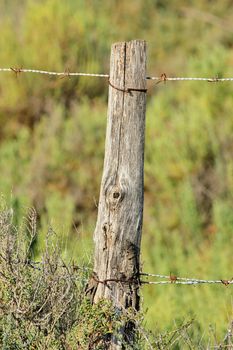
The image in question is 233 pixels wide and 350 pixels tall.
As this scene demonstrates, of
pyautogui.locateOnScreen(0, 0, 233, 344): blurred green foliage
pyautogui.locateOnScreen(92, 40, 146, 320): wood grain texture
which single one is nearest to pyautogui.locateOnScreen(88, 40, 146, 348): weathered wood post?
pyautogui.locateOnScreen(92, 40, 146, 320): wood grain texture

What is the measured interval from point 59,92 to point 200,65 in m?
2.16

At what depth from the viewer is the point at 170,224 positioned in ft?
33.6

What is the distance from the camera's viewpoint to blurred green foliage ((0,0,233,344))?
29.6 ft

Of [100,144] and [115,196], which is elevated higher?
[100,144]

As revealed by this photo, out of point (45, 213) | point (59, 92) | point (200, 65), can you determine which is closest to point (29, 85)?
point (59, 92)

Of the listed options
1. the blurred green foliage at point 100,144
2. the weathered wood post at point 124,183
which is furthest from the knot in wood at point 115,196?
the blurred green foliage at point 100,144

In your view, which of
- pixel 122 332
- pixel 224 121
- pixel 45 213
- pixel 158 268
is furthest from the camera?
pixel 224 121

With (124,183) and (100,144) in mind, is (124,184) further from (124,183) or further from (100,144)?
(100,144)

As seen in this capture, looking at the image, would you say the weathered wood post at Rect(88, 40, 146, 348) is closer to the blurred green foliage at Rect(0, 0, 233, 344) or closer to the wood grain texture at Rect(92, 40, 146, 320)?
the wood grain texture at Rect(92, 40, 146, 320)

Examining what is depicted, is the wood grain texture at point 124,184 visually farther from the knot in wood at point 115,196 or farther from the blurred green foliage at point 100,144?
the blurred green foliage at point 100,144

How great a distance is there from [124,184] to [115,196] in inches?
2.8

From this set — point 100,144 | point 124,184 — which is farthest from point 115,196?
point 100,144

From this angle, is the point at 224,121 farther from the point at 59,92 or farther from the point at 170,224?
the point at 59,92

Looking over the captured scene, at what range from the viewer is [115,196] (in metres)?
4.49
